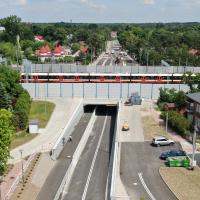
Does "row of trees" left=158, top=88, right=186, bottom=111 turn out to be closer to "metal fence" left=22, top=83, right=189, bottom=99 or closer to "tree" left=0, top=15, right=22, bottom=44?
"metal fence" left=22, top=83, right=189, bottom=99

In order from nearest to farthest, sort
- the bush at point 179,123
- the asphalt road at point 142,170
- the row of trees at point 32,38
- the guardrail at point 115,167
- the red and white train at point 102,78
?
the guardrail at point 115,167
the asphalt road at point 142,170
the bush at point 179,123
the red and white train at point 102,78
the row of trees at point 32,38

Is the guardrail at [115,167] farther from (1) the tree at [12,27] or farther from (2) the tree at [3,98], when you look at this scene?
(1) the tree at [12,27]

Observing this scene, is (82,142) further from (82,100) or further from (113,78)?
(113,78)

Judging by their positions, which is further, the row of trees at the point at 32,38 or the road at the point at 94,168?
the row of trees at the point at 32,38

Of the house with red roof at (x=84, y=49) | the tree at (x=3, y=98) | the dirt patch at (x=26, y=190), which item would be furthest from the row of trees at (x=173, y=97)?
the house with red roof at (x=84, y=49)

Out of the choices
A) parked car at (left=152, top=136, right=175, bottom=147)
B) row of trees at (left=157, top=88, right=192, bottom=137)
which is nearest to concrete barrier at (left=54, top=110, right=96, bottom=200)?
parked car at (left=152, top=136, right=175, bottom=147)

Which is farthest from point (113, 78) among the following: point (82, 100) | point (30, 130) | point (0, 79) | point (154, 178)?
point (154, 178)
